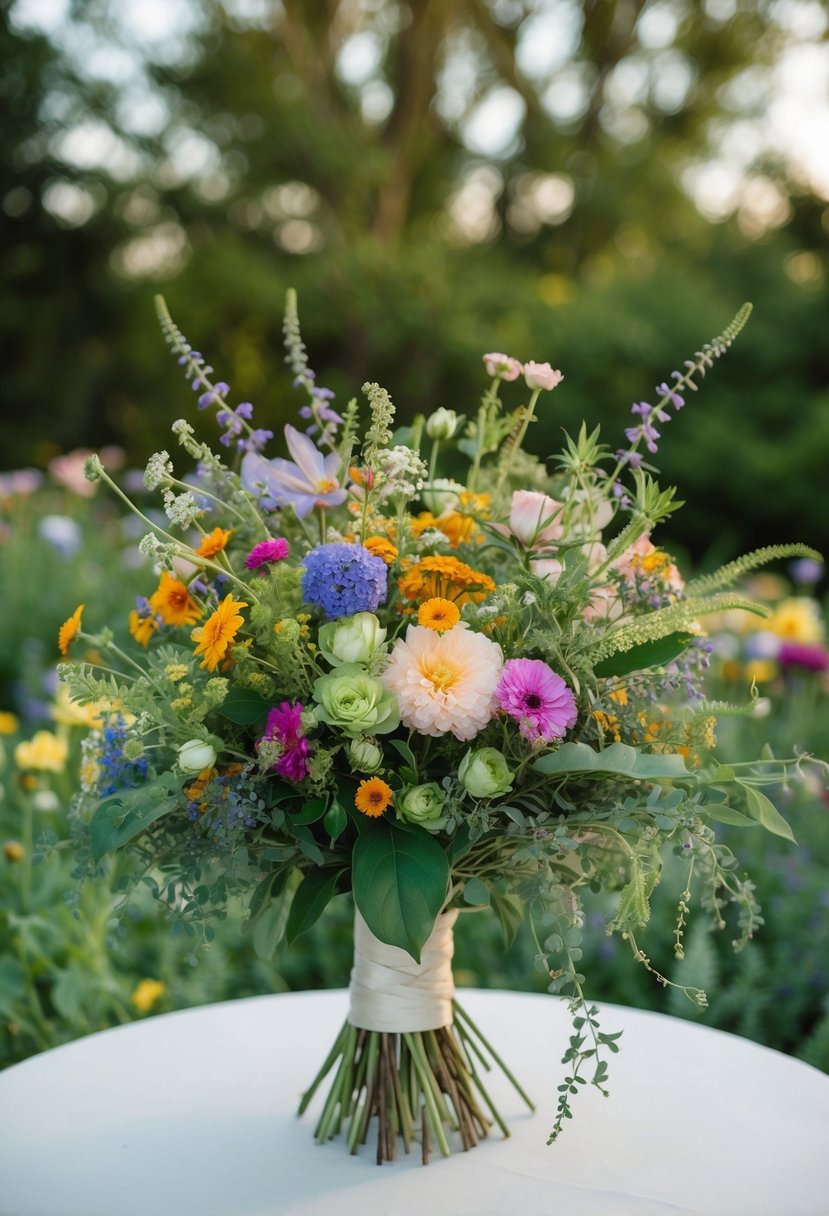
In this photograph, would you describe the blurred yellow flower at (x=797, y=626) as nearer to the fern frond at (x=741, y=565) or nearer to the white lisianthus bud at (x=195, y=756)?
the fern frond at (x=741, y=565)

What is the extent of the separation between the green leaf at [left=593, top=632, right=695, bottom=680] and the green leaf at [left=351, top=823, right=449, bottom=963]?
233 millimetres

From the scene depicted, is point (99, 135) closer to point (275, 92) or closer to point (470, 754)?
point (275, 92)

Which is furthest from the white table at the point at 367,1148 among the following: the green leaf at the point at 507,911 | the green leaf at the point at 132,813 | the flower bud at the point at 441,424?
the flower bud at the point at 441,424

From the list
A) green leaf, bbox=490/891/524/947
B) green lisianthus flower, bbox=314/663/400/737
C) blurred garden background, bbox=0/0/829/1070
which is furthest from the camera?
blurred garden background, bbox=0/0/829/1070

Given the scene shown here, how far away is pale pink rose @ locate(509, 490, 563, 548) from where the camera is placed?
116 centimetres

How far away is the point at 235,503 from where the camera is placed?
129 centimetres

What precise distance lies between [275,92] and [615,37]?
3.10 meters

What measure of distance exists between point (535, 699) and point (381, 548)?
21 centimetres

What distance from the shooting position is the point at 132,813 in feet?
3.70

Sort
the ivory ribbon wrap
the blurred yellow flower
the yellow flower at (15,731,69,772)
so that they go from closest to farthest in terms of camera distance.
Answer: the ivory ribbon wrap < the yellow flower at (15,731,69,772) < the blurred yellow flower

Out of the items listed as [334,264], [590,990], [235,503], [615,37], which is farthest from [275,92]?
[235,503]

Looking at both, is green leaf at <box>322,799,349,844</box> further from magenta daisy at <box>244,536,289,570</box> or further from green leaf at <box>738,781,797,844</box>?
green leaf at <box>738,781,797,844</box>

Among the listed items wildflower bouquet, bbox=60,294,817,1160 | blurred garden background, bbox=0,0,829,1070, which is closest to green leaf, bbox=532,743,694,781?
wildflower bouquet, bbox=60,294,817,1160

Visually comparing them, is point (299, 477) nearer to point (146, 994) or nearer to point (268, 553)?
point (268, 553)
